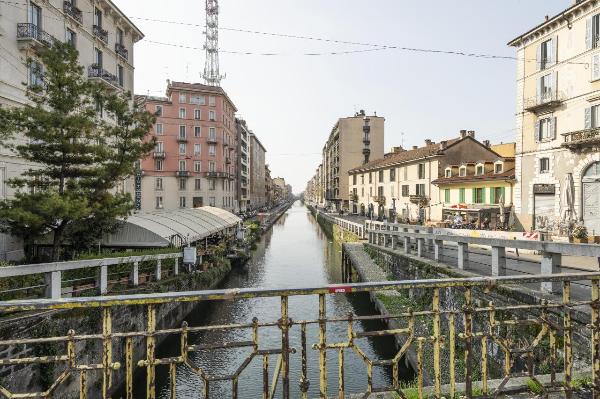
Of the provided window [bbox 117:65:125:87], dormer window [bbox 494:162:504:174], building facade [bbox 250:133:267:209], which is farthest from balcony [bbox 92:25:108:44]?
building facade [bbox 250:133:267:209]

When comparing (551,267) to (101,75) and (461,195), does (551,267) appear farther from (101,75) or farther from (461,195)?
(461,195)

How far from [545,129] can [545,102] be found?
2.20 metres

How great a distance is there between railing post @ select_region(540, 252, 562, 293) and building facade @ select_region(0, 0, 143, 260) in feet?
56.4

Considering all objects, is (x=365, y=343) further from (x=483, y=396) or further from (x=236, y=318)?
(x=483, y=396)

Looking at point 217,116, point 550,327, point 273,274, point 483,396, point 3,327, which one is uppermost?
point 217,116

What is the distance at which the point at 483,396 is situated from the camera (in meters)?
3.74

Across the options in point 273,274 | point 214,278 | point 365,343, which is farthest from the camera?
point 273,274

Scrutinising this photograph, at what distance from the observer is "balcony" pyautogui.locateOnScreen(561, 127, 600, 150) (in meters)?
24.3

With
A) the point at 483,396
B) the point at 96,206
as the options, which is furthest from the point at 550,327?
the point at 96,206

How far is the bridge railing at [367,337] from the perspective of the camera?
3098mm

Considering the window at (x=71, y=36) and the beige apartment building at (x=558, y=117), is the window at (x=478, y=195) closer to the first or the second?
the beige apartment building at (x=558, y=117)

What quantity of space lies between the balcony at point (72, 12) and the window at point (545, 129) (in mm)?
33257

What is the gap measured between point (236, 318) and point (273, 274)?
38.6 feet

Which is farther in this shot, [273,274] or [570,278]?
[273,274]
